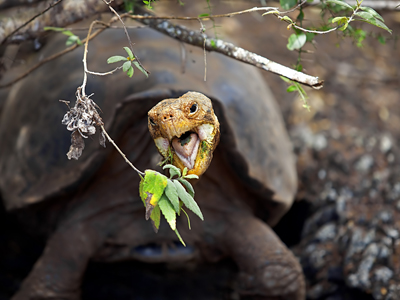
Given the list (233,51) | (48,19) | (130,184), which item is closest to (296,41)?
(233,51)

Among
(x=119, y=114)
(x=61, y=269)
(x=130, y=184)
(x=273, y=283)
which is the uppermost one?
(x=119, y=114)

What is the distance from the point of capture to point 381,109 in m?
4.09

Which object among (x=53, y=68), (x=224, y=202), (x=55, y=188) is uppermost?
(x=53, y=68)

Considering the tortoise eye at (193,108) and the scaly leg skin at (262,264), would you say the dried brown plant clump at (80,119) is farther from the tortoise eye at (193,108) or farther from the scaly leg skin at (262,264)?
the scaly leg skin at (262,264)

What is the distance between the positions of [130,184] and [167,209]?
1.28 metres

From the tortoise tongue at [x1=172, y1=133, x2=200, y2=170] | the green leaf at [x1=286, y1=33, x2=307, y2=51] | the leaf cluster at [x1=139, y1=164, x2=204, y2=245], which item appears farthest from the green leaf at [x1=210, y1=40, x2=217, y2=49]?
the leaf cluster at [x1=139, y1=164, x2=204, y2=245]

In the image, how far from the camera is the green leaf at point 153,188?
3.91ft

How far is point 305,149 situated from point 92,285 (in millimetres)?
1670

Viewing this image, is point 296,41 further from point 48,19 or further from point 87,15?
point 48,19

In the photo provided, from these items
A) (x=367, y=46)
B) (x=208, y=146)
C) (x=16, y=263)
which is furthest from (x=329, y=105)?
(x=208, y=146)

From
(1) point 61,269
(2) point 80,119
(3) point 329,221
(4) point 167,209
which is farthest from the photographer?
(3) point 329,221

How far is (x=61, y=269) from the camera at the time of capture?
7.78 feet

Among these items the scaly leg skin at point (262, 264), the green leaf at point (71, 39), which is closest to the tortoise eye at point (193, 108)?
the green leaf at point (71, 39)

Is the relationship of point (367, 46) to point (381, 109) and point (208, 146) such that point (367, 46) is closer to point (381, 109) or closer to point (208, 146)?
point (381, 109)
